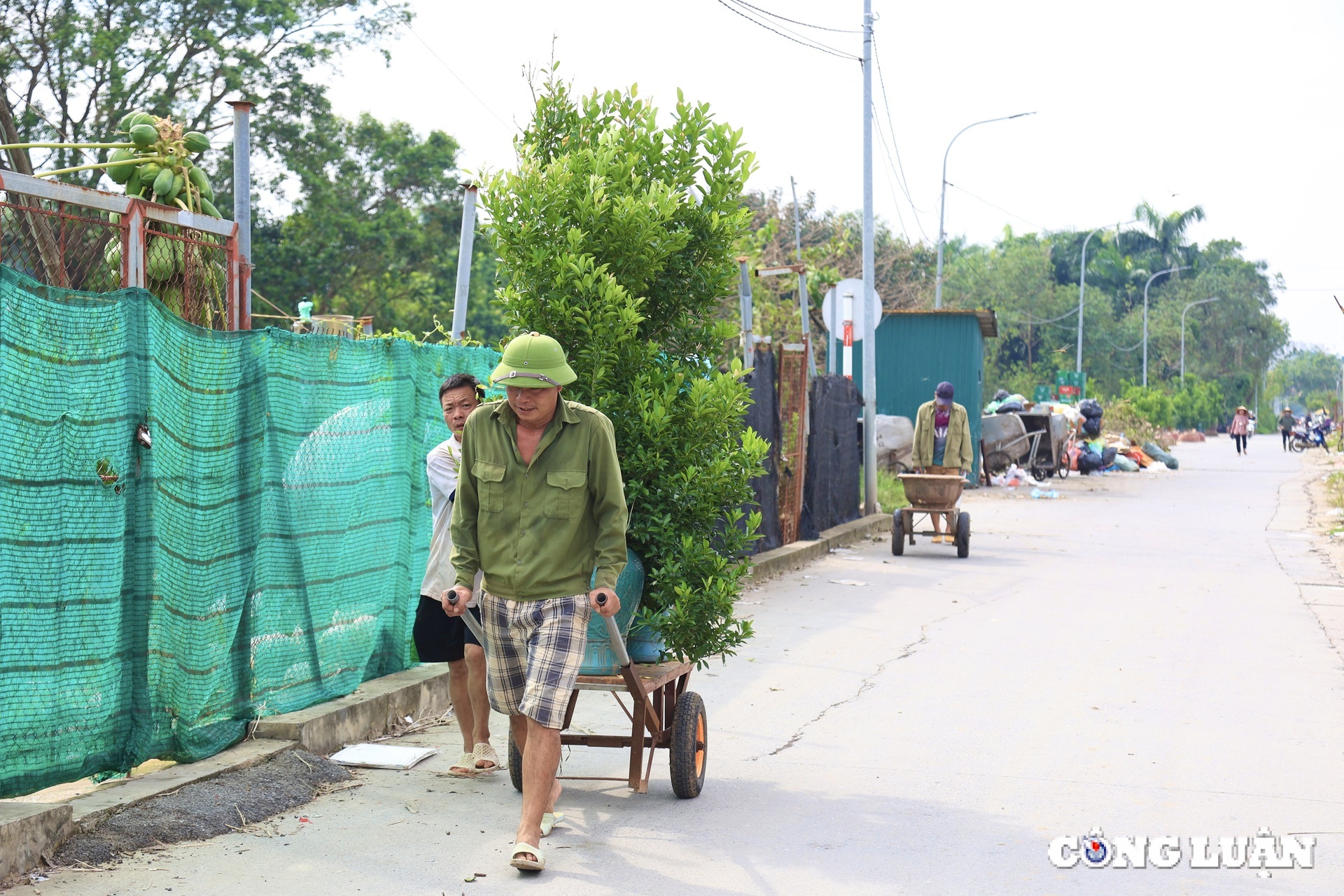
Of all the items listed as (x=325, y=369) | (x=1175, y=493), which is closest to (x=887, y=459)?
(x=1175, y=493)

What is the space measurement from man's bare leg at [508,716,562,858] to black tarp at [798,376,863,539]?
1090cm

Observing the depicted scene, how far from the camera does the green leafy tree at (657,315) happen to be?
5.91m

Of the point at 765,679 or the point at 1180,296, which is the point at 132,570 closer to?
the point at 765,679

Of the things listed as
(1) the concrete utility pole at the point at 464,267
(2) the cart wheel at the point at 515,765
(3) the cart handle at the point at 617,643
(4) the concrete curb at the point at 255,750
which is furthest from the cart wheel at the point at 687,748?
(1) the concrete utility pole at the point at 464,267

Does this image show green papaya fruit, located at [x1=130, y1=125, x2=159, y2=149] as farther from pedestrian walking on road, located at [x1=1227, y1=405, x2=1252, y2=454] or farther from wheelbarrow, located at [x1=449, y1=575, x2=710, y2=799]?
pedestrian walking on road, located at [x1=1227, y1=405, x2=1252, y2=454]

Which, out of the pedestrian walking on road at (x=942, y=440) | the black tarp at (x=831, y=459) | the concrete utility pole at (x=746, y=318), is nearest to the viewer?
the concrete utility pole at (x=746, y=318)

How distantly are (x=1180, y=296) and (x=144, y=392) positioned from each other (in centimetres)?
9302

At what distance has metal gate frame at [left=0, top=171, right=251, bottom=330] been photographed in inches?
192

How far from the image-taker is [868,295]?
18.2 m

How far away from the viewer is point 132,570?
17.5ft

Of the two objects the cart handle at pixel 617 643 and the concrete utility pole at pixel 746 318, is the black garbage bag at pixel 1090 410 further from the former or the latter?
the cart handle at pixel 617 643

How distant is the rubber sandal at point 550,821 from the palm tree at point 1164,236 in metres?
86.4

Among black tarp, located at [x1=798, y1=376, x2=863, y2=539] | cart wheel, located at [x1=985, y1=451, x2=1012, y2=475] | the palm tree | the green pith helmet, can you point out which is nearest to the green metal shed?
cart wheel, located at [x1=985, y1=451, x2=1012, y2=475]

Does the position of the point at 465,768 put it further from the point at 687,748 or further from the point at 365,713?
the point at 687,748
